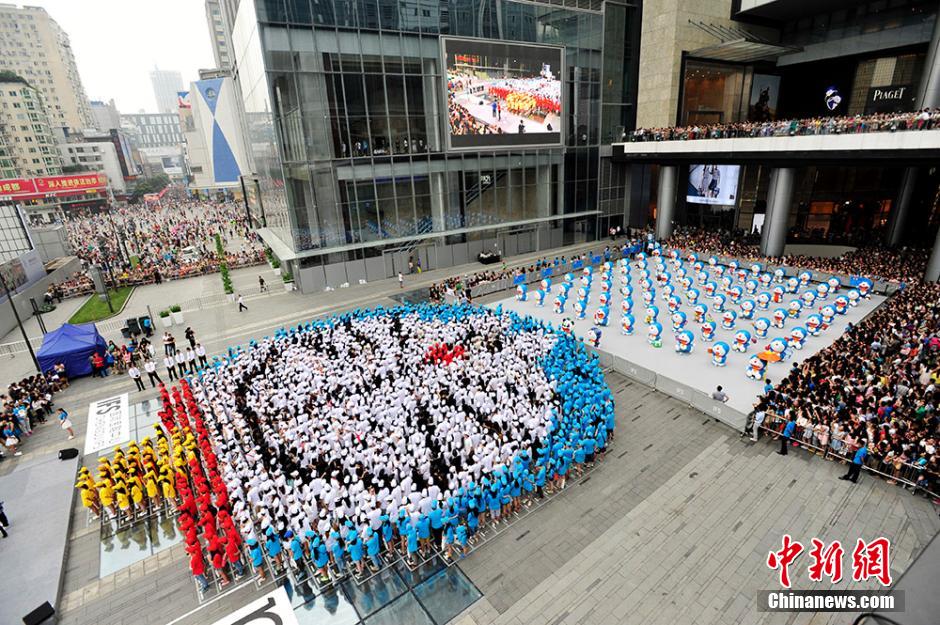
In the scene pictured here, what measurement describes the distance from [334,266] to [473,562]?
25665mm

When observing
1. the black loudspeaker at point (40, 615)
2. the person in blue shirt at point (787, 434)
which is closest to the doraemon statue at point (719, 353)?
the person in blue shirt at point (787, 434)

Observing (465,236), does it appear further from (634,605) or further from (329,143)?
(634,605)

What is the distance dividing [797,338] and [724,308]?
5561 mm

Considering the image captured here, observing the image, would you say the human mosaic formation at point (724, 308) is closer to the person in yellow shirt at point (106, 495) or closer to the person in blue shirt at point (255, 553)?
the person in blue shirt at point (255, 553)

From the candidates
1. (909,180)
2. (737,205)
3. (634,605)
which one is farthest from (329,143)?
(909,180)

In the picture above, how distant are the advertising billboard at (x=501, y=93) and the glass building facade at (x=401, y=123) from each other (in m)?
0.75

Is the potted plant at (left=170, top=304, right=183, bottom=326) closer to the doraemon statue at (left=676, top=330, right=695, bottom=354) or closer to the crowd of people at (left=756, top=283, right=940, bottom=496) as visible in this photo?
the doraemon statue at (left=676, top=330, right=695, bottom=354)

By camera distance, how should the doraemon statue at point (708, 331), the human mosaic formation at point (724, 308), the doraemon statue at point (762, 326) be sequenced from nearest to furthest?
the human mosaic formation at point (724, 308), the doraemon statue at point (762, 326), the doraemon statue at point (708, 331)

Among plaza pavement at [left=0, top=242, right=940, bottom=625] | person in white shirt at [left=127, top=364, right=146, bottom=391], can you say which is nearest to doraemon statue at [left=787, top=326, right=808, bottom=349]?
plaza pavement at [left=0, top=242, right=940, bottom=625]

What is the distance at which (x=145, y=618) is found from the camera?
1007cm

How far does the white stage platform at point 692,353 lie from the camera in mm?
17469

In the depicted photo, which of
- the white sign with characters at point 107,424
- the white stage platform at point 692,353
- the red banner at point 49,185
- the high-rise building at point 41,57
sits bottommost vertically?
the white sign with characters at point 107,424

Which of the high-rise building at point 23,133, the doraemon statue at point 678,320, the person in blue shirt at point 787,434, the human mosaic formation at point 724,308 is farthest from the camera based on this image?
the high-rise building at point 23,133

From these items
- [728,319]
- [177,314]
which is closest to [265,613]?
[728,319]
